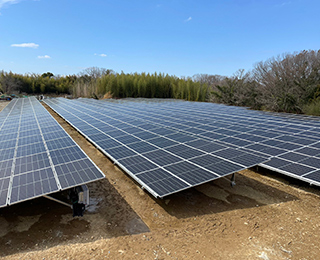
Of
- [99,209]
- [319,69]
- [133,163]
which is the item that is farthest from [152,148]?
[319,69]

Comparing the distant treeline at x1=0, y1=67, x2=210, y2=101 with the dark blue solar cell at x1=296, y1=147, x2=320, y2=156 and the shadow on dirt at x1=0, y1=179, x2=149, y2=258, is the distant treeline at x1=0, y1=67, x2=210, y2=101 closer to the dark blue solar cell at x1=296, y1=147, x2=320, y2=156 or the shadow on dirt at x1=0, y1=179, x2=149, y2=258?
the dark blue solar cell at x1=296, y1=147, x2=320, y2=156

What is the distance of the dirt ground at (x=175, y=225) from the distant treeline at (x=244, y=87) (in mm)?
19207

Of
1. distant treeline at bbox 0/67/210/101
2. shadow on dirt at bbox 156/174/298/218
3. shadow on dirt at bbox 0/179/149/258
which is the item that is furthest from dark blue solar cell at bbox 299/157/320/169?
distant treeline at bbox 0/67/210/101

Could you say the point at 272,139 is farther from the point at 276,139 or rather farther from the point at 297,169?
the point at 297,169

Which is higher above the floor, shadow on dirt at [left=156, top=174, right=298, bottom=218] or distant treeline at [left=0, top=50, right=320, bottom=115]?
distant treeline at [left=0, top=50, right=320, bottom=115]

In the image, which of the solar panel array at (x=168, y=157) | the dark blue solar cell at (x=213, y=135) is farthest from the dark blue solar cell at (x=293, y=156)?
the dark blue solar cell at (x=213, y=135)

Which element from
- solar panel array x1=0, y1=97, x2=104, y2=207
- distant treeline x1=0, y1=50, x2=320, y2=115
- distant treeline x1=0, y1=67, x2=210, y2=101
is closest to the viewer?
solar panel array x1=0, y1=97, x2=104, y2=207

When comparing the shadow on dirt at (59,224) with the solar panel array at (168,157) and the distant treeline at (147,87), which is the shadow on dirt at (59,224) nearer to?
the solar panel array at (168,157)

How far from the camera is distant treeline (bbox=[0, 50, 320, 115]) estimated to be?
2414cm

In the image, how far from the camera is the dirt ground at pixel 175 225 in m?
5.79

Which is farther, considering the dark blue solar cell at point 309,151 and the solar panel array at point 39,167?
the dark blue solar cell at point 309,151

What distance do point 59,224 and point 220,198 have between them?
6.35m

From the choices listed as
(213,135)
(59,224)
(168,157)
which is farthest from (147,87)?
(59,224)

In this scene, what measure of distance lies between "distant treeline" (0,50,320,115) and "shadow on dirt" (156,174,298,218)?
60.6ft
